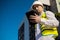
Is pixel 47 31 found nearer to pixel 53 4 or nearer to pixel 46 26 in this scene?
pixel 46 26

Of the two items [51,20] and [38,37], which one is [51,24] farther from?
[38,37]

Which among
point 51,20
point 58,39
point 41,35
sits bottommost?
point 58,39

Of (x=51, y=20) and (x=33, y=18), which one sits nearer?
(x=33, y=18)

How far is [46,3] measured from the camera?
2926mm

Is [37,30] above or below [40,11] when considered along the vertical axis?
below

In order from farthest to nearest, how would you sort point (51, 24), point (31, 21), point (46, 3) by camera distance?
point (46, 3) < point (51, 24) < point (31, 21)

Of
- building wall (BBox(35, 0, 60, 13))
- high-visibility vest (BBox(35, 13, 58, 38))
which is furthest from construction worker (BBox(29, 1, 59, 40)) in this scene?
building wall (BBox(35, 0, 60, 13))

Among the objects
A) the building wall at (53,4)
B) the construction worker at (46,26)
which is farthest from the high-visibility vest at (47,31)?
the building wall at (53,4)

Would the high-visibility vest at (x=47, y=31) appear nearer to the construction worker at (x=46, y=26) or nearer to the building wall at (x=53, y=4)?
the construction worker at (x=46, y=26)

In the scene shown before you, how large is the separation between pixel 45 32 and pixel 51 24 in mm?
89

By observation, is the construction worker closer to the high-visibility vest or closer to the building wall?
the high-visibility vest

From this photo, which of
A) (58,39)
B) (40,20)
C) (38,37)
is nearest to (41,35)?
(38,37)

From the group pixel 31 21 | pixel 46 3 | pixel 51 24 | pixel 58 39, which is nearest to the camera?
pixel 31 21

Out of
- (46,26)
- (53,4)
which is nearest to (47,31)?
(46,26)
